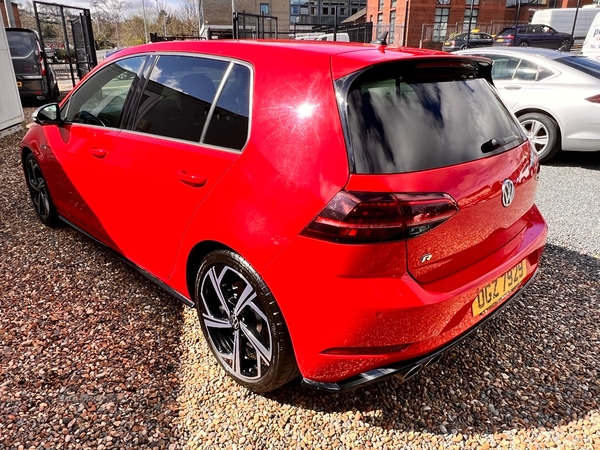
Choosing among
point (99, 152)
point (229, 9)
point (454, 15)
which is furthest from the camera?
point (229, 9)

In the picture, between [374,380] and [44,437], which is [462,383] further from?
[44,437]

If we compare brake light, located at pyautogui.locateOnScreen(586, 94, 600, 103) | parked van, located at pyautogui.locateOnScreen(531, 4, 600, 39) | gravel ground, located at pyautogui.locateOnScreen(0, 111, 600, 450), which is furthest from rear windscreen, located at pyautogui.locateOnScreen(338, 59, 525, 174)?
parked van, located at pyautogui.locateOnScreen(531, 4, 600, 39)

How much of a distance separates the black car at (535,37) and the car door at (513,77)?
85.7 ft

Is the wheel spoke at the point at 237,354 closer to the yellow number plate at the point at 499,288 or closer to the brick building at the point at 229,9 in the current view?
the yellow number plate at the point at 499,288

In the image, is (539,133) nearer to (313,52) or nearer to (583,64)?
(583,64)

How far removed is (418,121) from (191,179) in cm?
114

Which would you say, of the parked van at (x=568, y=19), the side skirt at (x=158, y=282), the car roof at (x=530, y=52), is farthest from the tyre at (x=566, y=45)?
the side skirt at (x=158, y=282)

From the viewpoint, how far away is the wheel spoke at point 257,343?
7.09 feet

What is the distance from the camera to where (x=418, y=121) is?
1.97 m

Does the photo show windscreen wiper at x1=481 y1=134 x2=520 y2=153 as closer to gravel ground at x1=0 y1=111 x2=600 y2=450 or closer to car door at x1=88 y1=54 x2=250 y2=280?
car door at x1=88 y1=54 x2=250 y2=280

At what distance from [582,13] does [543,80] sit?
3374cm

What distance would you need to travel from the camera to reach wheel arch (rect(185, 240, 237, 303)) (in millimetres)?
2275

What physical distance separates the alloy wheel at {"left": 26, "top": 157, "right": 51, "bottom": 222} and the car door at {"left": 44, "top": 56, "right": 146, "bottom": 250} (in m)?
0.49

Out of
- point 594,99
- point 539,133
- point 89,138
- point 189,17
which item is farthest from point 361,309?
point 189,17
